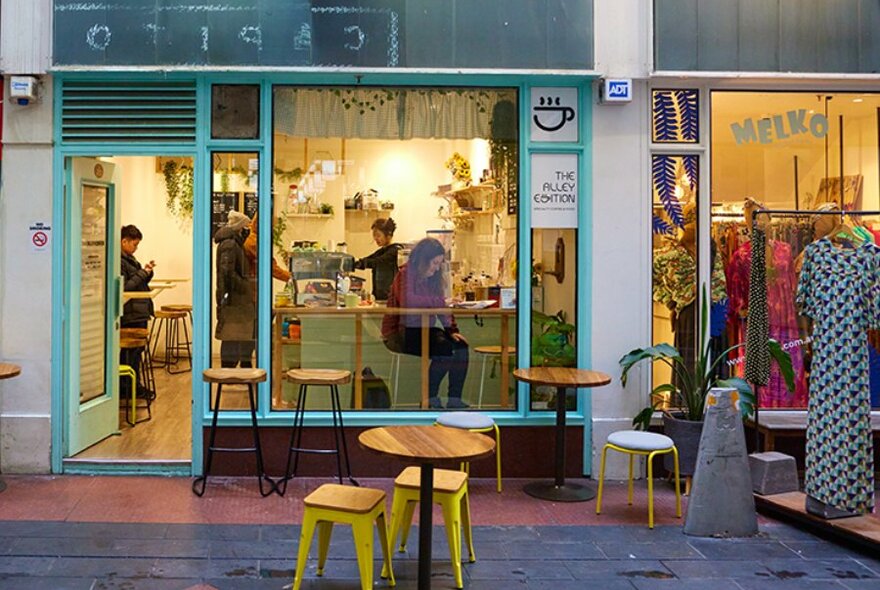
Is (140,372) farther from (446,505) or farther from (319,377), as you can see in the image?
(446,505)

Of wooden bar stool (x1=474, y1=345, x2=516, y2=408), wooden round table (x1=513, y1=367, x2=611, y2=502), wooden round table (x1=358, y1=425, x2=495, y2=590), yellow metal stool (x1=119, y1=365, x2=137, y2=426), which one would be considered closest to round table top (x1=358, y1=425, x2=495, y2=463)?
wooden round table (x1=358, y1=425, x2=495, y2=590)

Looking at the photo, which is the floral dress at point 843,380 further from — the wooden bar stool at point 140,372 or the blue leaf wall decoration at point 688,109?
the wooden bar stool at point 140,372

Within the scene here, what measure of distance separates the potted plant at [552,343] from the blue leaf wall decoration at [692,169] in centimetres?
153

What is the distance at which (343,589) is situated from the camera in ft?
17.5

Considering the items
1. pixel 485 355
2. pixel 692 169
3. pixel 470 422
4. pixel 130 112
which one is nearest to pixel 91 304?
pixel 130 112

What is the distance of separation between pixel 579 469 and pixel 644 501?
0.72 m

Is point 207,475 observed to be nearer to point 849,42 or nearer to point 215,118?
point 215,118

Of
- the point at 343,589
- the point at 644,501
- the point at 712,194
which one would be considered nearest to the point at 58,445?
the point at 343,589

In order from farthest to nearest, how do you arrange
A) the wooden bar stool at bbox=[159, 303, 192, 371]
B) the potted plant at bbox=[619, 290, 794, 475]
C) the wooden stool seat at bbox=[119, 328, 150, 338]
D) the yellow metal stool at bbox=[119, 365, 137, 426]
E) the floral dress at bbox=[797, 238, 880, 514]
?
the wooden bar stool at bbox=[159, 303, 192, 371] → the wooden stool seat at bbox=[119, 328, 150, 338] → the yellow metal stool at bbox=[119, 365, 137, 426] → the potted plant at bbox=[619, 290, 794, 475] → the floral dress at bbox=[797, 238, 880, 514]

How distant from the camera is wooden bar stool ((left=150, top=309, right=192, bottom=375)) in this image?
526 inches

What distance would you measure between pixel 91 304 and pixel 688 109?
213 inches

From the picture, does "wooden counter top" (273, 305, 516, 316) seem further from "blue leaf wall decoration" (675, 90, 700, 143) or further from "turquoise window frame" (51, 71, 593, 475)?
"blue leaf wall decoration" (675, 90, 700, 143)

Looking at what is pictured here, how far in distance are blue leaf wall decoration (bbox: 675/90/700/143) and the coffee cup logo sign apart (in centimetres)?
87

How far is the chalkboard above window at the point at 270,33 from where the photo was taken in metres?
7.45
